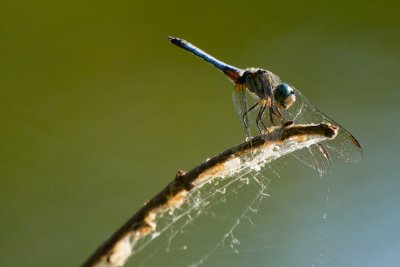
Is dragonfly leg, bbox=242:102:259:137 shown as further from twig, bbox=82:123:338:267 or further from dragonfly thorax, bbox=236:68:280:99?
twig, bbox=82:123:338:267

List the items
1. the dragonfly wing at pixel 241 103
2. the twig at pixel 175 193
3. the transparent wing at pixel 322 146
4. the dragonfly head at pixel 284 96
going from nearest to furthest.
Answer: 1. the twig at pixel 175 193
2. the transparent wing at pixel 322 146
3. the dragonfly head at pixel 284 96
4. the dragonfly wing at pixel 241 103

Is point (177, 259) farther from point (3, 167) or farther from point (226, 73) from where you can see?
point (3, 167)

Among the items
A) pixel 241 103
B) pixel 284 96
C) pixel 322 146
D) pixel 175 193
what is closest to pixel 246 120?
pixel 241 103

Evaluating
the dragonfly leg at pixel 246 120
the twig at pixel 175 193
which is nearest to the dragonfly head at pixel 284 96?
the dragonfly leg at pixel 246 120

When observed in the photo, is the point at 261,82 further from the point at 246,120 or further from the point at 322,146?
the point at 322,146

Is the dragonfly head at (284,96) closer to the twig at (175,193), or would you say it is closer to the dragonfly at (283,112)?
the dragonfly at (283,112)

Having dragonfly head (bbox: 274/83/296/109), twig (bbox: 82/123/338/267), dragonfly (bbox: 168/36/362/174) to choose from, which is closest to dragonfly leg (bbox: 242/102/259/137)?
dragonfly (bbox: 168/36/362/174)

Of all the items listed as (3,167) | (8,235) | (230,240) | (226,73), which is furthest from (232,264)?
(3,167)

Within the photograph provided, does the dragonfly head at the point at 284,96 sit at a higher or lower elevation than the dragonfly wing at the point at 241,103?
lower
